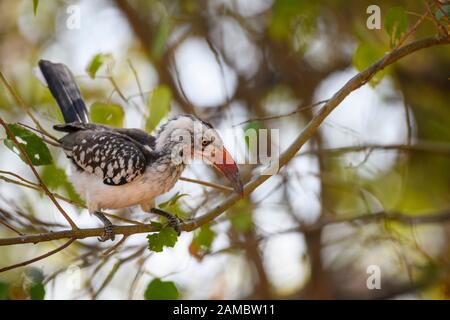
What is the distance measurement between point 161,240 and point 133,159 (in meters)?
0.61

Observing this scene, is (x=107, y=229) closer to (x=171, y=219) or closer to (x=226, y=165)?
(x=171, y=219)

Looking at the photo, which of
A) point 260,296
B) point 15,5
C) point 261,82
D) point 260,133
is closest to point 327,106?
point 260,133

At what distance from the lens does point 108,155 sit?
350 centimetres

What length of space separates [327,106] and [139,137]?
3.95 ft

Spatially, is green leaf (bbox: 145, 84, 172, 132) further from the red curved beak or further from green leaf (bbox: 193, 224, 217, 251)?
green leaf (bbox: 193, 224, 217, 251)

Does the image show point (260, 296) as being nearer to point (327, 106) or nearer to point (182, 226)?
point (182, 226)

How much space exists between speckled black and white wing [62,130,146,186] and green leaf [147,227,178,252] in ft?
1.76

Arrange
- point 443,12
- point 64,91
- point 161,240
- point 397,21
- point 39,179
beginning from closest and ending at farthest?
point 39,179 < point 443,12 < point 161,240 < point 397,21 < point 64,91

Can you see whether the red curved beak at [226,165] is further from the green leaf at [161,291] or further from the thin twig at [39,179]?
the thin twig at [39,179]

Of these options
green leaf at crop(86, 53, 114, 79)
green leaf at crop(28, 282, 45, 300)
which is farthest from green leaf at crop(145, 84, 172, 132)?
green leaf at crop(28, 282, 45, 300)

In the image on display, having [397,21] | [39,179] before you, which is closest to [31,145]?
[39,179]

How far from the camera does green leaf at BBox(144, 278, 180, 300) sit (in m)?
3.30

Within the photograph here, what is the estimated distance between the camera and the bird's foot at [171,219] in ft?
10.9

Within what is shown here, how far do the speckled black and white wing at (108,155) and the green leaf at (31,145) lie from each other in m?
0.43
